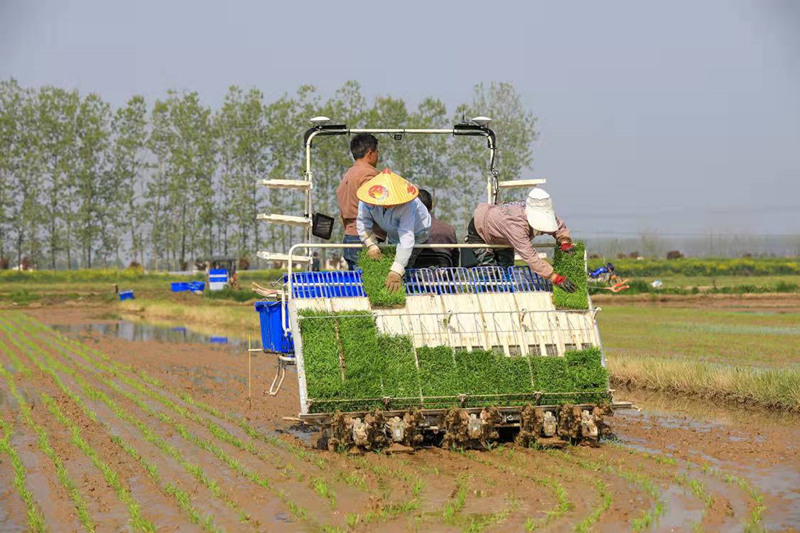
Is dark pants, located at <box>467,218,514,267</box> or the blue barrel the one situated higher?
dark pants, located at <box>467,218,514,267</box>

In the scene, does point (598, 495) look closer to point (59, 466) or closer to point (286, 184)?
point (59, 466)

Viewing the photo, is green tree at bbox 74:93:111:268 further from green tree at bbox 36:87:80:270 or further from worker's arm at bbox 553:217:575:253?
worker's arm at bbox 553:217:575:253

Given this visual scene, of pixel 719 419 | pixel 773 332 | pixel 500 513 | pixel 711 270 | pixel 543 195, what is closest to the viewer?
pixel 500 513

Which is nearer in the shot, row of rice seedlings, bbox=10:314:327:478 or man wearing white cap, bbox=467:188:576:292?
Answer: row of rice seedlings, bbox=10:314:327:478

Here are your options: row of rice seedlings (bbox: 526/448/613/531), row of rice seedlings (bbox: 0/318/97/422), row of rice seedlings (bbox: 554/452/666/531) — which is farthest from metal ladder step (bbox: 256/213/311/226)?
row of rice seedlings (bbox: 526/448/613/531)

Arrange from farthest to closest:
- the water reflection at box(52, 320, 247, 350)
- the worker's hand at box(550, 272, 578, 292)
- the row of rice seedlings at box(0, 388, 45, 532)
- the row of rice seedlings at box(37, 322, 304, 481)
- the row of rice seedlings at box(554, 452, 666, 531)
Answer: the water reflection at box(52, 320, 247, 350), the worker's hand at box(550, 272, 578, 292), the row of rice seedlings at box(37, 322, 304, 481), the row of rice seedlings at box(0, 388, 45, 532), the row of rice seedlings at box(554, 452, 666, 531)

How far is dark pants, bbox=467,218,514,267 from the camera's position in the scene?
11102mm

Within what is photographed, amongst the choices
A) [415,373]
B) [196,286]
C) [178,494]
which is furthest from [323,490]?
[196,286]

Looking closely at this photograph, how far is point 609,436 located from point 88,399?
7.86 metres

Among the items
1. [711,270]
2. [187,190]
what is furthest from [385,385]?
[187,190]

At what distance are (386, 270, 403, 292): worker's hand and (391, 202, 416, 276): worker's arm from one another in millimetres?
35

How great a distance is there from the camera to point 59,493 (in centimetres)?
821

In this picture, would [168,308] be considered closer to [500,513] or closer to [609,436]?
[609,436]

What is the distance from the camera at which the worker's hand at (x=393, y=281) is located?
391 inches
